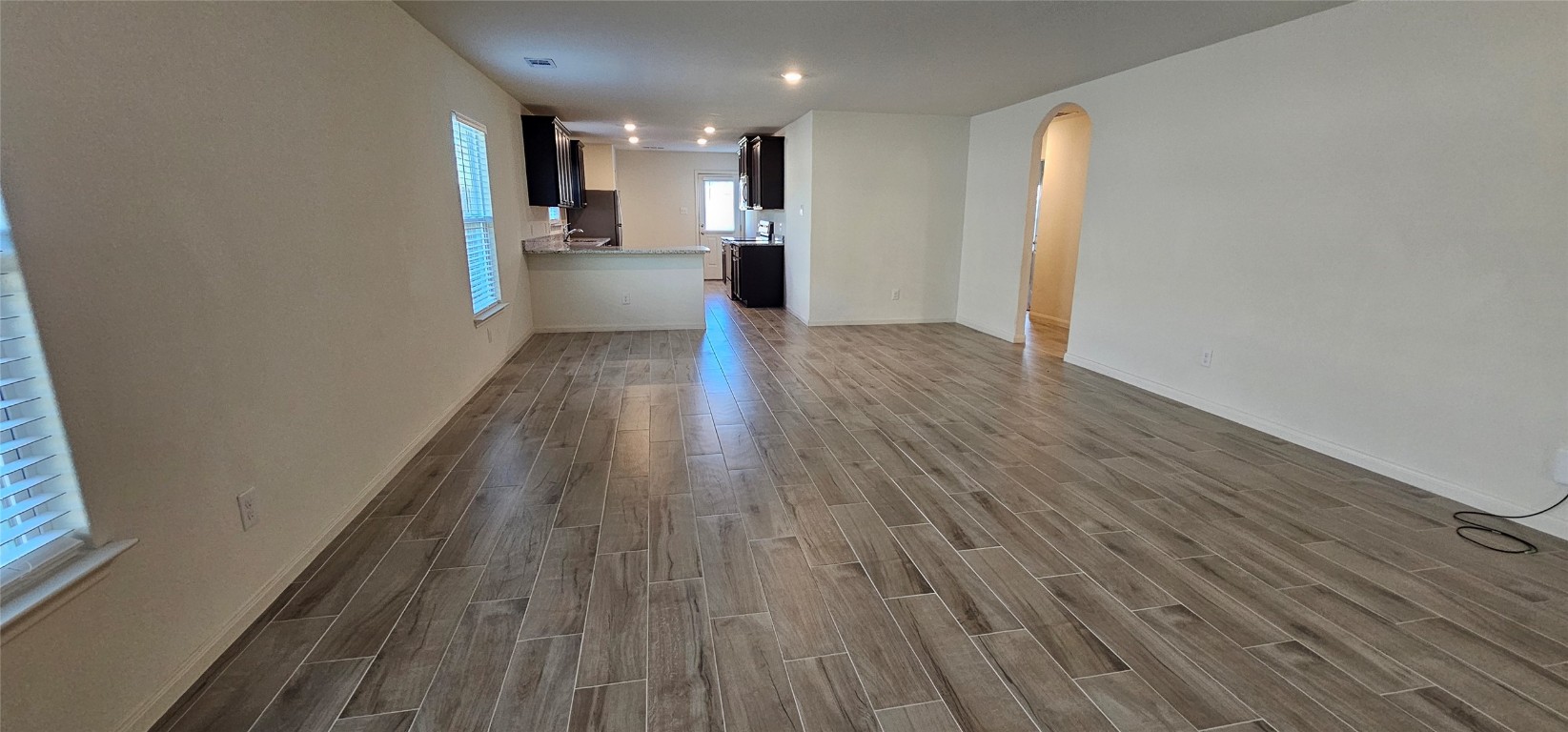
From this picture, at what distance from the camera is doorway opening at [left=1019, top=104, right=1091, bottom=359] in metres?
6.76

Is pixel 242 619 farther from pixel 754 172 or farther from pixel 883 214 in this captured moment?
pixel 754 172

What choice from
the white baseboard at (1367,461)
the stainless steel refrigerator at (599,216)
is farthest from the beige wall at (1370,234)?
the stainless steel refrigerator at (599,216)

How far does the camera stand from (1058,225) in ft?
23.3

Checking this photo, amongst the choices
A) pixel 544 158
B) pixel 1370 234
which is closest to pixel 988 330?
pixel 1370 234

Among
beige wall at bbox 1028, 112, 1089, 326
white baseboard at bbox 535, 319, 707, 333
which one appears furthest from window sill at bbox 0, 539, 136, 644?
beige wall at bbox 1028, 112, 1089, 326

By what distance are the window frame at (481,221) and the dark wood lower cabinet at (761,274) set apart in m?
3.61

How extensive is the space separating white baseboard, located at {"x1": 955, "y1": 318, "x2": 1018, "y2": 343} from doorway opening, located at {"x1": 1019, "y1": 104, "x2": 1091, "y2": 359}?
19 cm

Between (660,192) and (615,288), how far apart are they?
18.0 feet

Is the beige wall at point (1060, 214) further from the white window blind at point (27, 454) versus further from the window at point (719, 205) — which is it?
the white window blind at point (27, 454)

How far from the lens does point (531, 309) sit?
6391mm

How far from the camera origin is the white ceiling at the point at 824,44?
3180mm

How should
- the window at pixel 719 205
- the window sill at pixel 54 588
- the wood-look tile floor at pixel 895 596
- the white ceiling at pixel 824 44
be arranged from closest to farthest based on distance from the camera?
the window sill at pixel 54 588 → the wood-look tile floor at pixel 895 596 → the white ceiling at pixel 824 44 → the window at pixel 719 205

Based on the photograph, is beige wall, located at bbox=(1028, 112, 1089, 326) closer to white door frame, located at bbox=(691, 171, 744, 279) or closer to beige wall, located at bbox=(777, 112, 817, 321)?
beige wall, located at bbox=(777, 112, 817, 321)

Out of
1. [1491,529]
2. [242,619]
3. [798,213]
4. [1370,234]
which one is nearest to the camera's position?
[242,619]
